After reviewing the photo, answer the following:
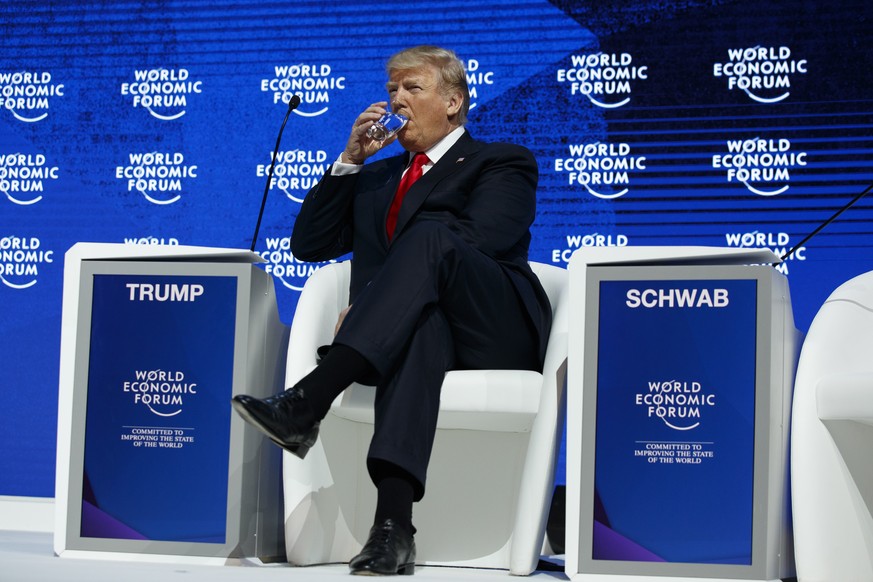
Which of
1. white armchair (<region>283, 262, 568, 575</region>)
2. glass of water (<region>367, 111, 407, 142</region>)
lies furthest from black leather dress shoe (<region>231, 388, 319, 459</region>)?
glass of water (<region>367, 111, 407, 142</region>)

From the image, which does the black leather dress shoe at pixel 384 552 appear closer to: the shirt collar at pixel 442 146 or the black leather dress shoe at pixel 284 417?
the black leather dress shoe at pixel 284 417

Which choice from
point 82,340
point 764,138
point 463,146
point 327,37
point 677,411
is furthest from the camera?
point 327,37

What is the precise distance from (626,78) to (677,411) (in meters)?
1.60

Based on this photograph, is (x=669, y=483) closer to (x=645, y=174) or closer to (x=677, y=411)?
(x=677, y=411)

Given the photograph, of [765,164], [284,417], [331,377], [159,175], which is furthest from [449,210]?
[159,175]

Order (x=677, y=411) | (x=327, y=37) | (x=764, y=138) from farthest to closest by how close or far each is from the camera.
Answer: (x=327, y=37) → (x=764, y=138) → (x=677, y=411)

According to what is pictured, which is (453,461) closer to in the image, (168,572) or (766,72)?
(168,572)

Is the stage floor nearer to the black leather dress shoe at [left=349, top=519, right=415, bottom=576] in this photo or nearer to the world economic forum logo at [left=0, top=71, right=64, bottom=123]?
the black leather dress shoe at [left=349, top=519, right=415, bottom=576]

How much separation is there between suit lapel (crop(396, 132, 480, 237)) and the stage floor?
0.77m

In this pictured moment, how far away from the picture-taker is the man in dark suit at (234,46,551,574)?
1926 mm

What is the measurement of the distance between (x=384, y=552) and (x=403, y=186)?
103 cm

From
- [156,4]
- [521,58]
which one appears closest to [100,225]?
[156,4]

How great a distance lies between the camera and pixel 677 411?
6.76 ft

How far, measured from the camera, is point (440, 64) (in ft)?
9.05
